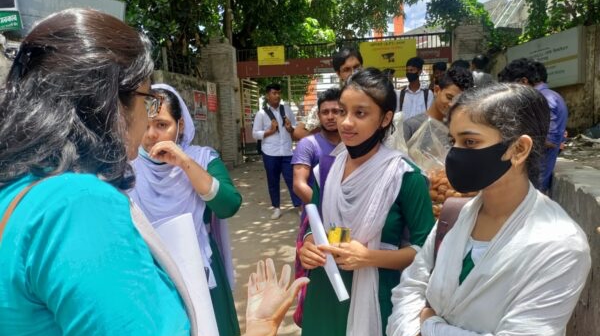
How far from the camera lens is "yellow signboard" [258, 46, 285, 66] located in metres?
10.5

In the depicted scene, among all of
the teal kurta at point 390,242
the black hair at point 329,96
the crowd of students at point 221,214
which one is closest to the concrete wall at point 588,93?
the black hair at point 329,96

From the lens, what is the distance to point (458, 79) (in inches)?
117

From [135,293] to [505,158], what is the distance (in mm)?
1090

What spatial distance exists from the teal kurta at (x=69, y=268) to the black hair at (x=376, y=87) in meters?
1.30

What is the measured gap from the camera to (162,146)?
1819mm

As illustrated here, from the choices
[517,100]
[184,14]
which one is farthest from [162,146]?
[184,14]

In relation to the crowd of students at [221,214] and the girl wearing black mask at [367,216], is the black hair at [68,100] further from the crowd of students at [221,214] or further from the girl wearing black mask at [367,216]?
the girl wearing black mask at [367,216]

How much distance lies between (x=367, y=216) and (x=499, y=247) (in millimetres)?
535

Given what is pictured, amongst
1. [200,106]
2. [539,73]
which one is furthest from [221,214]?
[200,106]

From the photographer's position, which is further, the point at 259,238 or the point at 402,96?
the point at 259,238

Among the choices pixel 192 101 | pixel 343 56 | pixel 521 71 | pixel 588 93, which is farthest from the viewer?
pixel 192 101

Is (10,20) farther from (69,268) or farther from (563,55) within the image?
(563,55)

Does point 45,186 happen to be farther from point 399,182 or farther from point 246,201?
point 246,201

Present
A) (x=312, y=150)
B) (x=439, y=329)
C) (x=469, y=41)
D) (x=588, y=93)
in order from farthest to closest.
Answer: (x=469, y=41) < (x=588, y=93) < (x=312, y=150) < (x=439, y=329)
